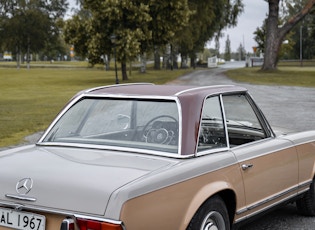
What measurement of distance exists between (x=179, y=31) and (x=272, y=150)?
40916 millimetres

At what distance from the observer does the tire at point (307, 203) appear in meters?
5.48

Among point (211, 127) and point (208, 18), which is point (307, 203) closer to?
point (211, 127)

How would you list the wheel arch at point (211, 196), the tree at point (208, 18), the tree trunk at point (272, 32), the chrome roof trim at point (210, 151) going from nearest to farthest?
the wheel arch at point (211, 196), the chrome roof trim at point (210, 151), the tree at point (208, 18), the tree trunk at point (272, 32)

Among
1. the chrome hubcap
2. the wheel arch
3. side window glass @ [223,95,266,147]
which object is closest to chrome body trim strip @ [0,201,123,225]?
the wheel arch

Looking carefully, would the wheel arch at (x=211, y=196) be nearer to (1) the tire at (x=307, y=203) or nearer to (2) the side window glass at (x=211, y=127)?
(2) the side window glass at (x=211, y=127)

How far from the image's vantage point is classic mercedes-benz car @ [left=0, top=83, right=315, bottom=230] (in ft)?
10.5

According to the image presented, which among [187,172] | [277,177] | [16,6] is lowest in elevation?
[277,177]

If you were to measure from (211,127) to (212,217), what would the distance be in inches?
30.8

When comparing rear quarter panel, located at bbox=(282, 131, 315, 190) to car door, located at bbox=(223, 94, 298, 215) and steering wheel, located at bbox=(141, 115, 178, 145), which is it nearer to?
car door, located at bbox=(223, 94, 298, 215)

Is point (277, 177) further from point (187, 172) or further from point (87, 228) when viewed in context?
point (87, 228)

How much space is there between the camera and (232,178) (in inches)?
161

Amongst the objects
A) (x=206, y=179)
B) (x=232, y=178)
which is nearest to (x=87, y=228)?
(x=206, y=179)

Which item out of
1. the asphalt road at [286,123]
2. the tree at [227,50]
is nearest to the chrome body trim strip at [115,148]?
the asphalt road at [286,123]

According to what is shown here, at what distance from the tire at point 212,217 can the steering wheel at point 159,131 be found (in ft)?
1.79
